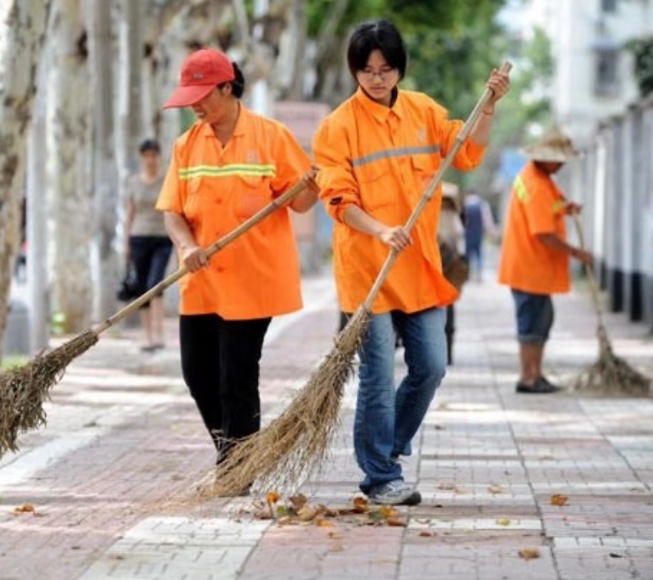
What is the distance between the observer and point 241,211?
923 centimetres

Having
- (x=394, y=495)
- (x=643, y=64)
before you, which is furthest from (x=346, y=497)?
(x=643, y=64)

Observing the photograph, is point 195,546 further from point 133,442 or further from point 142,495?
point 133,442

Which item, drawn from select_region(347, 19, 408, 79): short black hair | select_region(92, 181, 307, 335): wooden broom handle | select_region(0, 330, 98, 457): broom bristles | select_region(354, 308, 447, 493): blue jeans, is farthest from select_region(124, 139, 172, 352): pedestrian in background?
select_region(347, 19, 408, 79): short black hair

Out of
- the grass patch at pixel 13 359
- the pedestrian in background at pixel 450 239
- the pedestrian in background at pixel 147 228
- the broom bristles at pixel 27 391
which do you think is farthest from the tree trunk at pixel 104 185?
the broom bristles at pixel 27 391

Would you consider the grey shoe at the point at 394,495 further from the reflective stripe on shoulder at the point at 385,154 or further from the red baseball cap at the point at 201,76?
the red baseball cap at the point at 201,76

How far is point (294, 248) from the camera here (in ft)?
31.0

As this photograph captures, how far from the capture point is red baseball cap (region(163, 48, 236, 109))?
919cm

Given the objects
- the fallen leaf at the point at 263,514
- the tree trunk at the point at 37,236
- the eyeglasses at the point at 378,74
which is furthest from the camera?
the tree trunk at the point at 37,236

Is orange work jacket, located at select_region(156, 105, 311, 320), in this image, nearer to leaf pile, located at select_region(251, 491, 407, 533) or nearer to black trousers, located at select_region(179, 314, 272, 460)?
black trousers, located at select_region(179, 314, 272, 460)

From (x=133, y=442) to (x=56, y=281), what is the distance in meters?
10.2

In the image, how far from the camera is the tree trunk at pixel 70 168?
70.9 ft

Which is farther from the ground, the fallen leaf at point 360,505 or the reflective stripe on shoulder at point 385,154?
the reflective stripe on shoulder at point 385,154

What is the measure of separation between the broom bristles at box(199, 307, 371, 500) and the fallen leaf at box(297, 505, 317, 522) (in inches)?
4.7

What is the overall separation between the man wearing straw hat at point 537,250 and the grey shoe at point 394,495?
5541 mm
